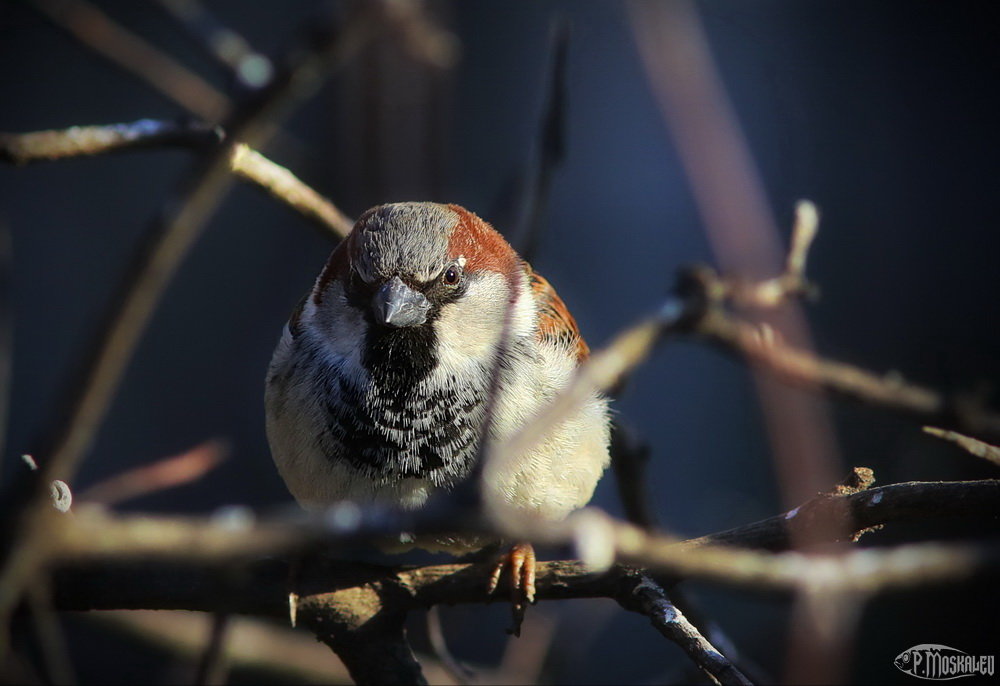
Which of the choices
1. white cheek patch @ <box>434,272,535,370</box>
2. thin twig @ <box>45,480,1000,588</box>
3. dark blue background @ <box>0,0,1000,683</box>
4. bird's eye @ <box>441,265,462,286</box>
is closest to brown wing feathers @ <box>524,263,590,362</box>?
white cheek patch @ <box>434,272,535,370</box>

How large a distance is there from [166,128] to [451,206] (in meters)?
0.81

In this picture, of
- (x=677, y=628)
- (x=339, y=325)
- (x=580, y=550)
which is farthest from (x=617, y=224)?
(x=580, y=550)

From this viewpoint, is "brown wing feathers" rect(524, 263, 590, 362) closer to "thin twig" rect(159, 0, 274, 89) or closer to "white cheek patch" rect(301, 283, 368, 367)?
"white cheek patch" rect(301, 283, 368, 367)

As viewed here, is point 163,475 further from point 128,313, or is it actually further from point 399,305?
point 128,313

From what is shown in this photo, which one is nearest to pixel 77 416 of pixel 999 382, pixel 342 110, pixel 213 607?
pixel 213 607

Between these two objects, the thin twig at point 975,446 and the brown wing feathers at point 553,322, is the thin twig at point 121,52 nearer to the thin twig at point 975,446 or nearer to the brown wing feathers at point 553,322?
the brown wing feathers at point 553,322

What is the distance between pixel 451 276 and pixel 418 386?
1.03 ft

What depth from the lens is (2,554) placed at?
106cm

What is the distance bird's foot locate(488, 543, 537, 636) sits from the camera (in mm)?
2225

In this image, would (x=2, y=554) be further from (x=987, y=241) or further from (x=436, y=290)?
(x=987, y=241)

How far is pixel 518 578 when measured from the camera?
7.43 ft

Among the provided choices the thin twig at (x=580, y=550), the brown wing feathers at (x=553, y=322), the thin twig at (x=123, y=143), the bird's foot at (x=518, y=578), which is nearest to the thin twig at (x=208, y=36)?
the thin twig at (x=123, y=143)

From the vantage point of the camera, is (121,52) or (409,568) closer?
(409,568)

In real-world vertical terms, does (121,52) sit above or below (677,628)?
above
